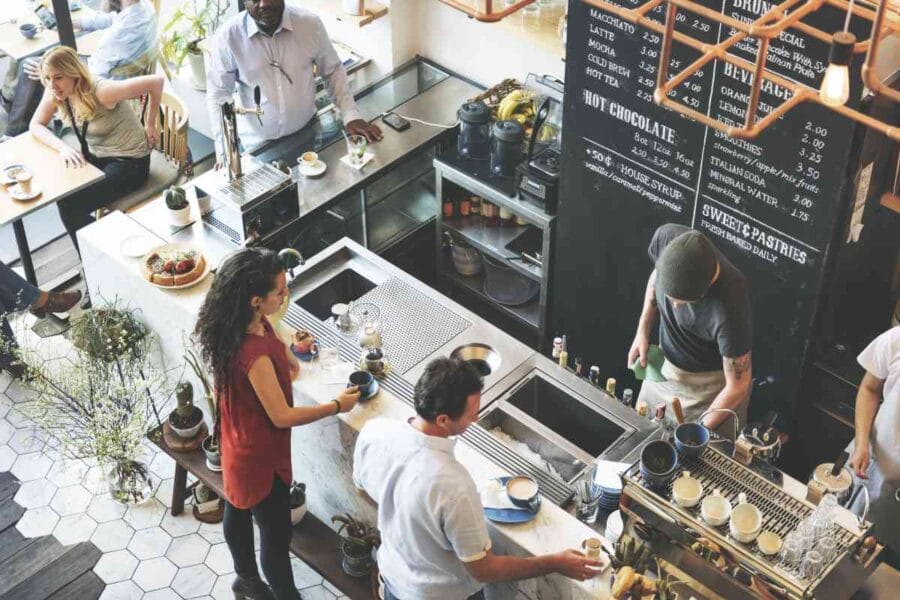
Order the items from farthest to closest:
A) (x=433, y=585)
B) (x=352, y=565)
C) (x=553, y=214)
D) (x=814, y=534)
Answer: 1. (x=553, y=214)
2. (x=352, y=565)
3. (x=433, y=585)
4. (x=814, y=534)

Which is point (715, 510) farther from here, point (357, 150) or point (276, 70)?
point (276, 70)

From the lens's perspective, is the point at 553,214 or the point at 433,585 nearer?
the point at 433,585

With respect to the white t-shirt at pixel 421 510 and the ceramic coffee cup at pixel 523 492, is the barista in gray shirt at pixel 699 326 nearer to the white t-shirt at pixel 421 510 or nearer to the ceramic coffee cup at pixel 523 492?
the ceramic coffee cup at pixel 523 492

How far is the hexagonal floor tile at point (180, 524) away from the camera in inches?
197

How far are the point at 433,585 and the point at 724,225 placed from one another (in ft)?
7.01

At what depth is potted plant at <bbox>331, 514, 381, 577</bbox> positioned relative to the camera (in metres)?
4.26

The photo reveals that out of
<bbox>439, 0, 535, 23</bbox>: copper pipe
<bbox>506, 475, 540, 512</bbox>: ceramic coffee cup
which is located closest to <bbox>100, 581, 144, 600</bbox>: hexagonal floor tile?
<bbox>506, 475, 540, 512</bbox>: ceramic coffee cup

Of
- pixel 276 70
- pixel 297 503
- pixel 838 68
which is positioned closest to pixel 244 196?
pixel 276 70

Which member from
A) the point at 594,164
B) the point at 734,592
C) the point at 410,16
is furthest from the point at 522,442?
the point at 410,16

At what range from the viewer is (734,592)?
130 inches

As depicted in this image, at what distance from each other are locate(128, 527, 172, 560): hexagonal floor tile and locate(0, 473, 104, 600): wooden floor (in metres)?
0.16

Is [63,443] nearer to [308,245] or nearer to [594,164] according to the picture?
[308,245]

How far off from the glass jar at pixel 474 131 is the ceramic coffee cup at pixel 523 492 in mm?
2367

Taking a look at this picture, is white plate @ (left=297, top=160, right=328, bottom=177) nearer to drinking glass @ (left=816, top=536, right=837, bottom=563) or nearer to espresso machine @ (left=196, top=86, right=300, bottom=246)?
espresso machine @ (left=196, top=86, right=300, bottom=246)
